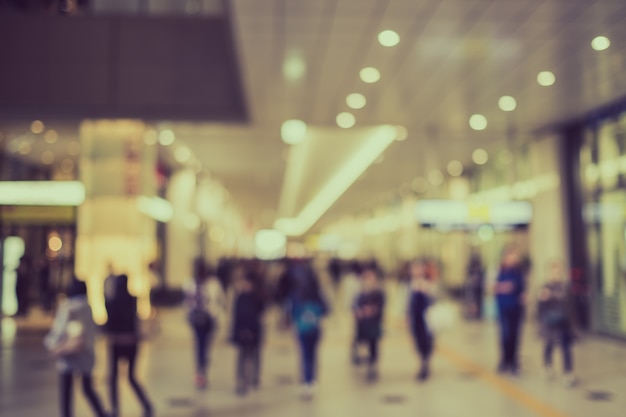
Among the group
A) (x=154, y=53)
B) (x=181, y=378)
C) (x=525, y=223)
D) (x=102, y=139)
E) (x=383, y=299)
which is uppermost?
(x=154, y=53)

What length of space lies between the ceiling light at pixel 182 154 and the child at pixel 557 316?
12.3 metres

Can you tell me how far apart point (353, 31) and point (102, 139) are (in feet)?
25.9

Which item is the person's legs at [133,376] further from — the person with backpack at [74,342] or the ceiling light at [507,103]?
the ceiling light at [507,103]

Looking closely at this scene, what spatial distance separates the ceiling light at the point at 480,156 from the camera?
63.8 feet

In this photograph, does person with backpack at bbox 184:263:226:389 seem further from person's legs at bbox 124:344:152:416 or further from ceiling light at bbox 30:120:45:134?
ceiling light at bbox 30:120:45:134

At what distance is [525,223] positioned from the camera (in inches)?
614

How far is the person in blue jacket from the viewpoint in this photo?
9680 millimetres

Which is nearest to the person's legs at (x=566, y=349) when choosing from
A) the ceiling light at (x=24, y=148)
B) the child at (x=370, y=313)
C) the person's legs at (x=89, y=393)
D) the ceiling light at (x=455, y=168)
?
the child at (x=370, y=313)

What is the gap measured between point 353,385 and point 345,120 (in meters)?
7.23

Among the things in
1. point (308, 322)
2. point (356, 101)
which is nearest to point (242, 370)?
point (308, 322)

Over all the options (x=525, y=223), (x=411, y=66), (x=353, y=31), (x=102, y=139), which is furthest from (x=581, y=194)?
(x=102, y=139)

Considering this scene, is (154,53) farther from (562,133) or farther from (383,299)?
(562,133)

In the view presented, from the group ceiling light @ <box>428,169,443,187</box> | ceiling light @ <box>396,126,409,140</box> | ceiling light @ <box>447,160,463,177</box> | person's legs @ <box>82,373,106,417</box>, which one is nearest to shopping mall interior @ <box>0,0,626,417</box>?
ceiling light @ <box>396,126,409,140</box>

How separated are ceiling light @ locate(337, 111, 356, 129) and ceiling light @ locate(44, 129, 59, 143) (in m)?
6.22
